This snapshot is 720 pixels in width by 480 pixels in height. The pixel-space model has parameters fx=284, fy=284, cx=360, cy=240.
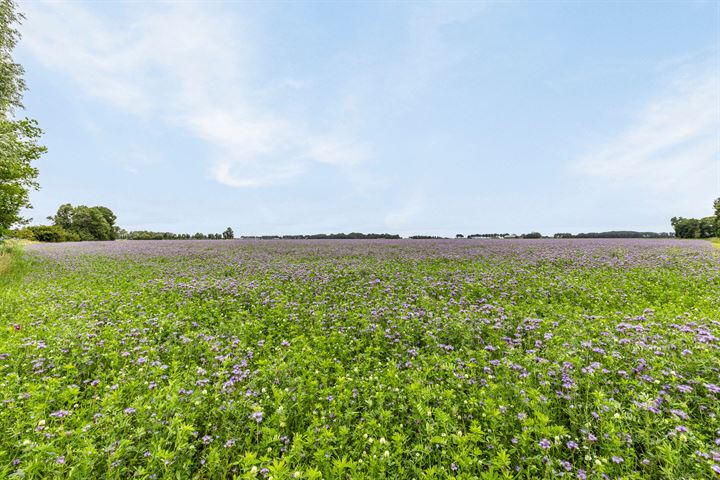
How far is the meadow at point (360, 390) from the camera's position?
10.0 ft

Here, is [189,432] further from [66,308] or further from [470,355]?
[66,308]

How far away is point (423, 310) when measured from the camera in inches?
291

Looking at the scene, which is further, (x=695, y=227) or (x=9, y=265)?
(x=695, y=227)

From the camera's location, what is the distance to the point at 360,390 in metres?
4.35

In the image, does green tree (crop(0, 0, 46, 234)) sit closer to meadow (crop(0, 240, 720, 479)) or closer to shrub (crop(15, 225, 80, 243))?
meadow (crop(0, 240, 720, 479))

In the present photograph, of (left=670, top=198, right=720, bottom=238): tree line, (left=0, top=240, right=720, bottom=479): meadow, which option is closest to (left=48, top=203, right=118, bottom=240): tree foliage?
(left=0, top=240, right=720, bottom=479): meadow

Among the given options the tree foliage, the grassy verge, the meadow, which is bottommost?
the meadow

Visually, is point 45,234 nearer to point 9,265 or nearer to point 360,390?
point 9,265

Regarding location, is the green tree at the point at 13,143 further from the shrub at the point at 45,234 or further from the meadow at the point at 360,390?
the shrub at the point at 45,234

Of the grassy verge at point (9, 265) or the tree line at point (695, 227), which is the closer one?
the grassy verge at point (9, 265)

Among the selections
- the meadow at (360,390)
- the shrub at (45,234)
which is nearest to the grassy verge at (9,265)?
the meadow at (360,390)

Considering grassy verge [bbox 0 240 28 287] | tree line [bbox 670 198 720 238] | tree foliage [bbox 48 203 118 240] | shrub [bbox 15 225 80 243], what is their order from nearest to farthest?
grassy verge [bbox 0 240 28 287], tree line [bbox 670 198 720 238], shrub [bbox 15 225 80 243], tree foliage [bbox 48 203 118 240]

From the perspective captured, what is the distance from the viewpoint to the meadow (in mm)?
3061

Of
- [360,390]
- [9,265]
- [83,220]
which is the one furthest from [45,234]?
[360,390]
